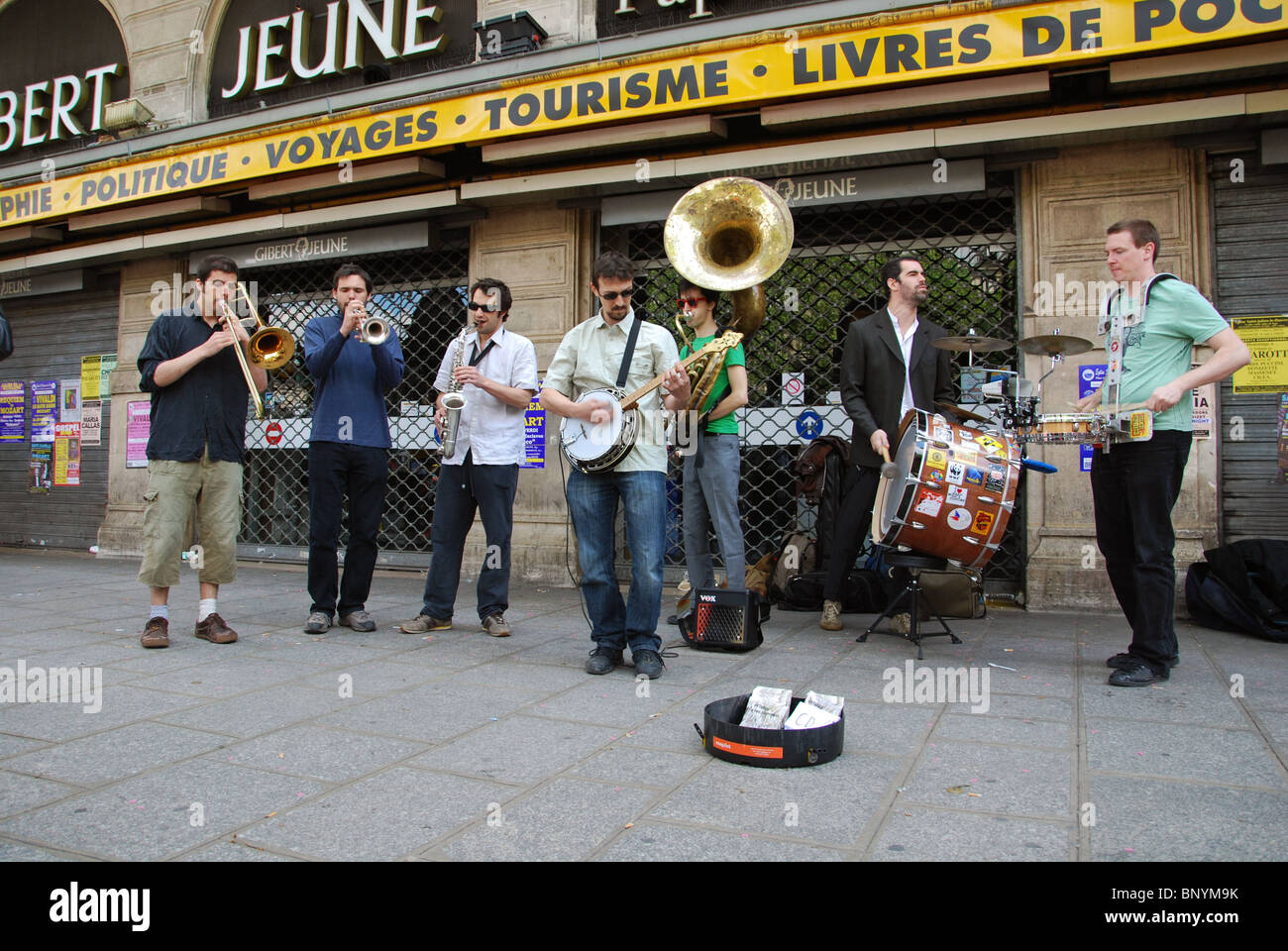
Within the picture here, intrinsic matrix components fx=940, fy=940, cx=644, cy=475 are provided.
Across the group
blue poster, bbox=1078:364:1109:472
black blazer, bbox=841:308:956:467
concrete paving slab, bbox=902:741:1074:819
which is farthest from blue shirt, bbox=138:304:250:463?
blue poster, bbox=1078:364:1109:472

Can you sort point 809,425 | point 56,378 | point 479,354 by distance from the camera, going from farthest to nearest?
point 56,378 < point 809,425 < point 479,354

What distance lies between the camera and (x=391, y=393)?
926 centimetres

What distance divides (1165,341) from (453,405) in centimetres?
369

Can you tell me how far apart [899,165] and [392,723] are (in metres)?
5.27

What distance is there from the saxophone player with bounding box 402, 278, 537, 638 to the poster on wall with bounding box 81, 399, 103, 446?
22.8 feet

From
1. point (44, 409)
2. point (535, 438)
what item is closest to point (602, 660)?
point (535, 438)

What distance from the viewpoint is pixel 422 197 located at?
8.20m

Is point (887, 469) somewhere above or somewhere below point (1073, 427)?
below

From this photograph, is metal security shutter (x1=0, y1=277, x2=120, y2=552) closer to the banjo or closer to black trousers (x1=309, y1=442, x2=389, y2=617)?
black trousers (x1=309, y1=442, x2=389, y2=617)

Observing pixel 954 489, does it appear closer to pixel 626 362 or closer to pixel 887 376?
pixel 887 376

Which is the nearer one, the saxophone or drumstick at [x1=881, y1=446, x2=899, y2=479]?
drumstick at [x1=881, y1=446, x2=899, y2=479]

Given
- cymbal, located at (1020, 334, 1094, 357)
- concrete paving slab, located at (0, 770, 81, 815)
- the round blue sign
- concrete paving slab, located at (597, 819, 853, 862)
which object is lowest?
concrete paving slab, located at (597, 819, 853, 862)

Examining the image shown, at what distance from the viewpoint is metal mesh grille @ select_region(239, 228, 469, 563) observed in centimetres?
886

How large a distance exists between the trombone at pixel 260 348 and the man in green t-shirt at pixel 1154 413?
4.48m
